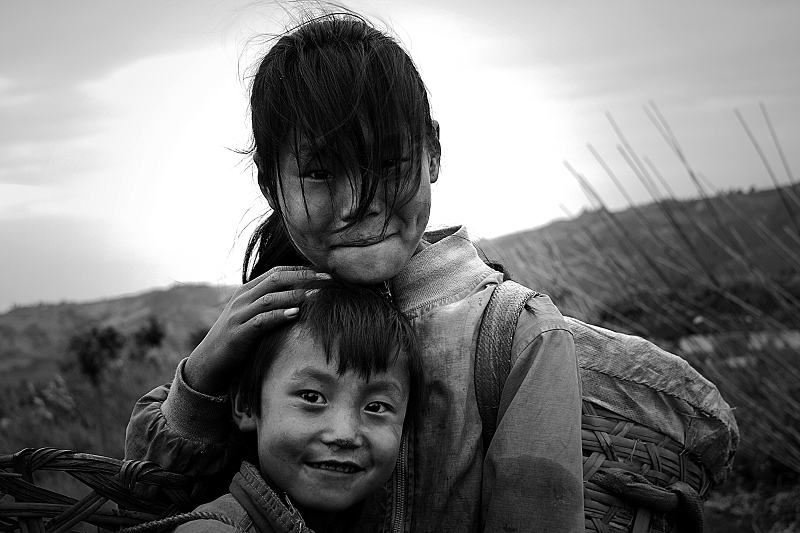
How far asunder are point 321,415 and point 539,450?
0.47 meters

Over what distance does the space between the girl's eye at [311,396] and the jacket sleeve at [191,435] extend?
1.26 feet

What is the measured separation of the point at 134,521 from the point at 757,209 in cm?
745

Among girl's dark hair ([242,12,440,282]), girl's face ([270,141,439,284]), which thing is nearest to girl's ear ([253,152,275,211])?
girl's dark hair ([242,12,440,282])

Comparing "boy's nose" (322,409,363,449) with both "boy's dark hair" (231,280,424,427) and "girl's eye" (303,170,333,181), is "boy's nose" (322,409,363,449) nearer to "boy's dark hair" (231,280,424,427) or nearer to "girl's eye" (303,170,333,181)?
"boy's dark hair" (231,280,424,427)

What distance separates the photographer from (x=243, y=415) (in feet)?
6.12

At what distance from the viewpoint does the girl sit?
1.73m

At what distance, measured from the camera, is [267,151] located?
1906 millimetres

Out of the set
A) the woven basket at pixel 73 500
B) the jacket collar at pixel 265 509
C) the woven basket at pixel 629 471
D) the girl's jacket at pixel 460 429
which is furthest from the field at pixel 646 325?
the woven basket at pixel 73 500

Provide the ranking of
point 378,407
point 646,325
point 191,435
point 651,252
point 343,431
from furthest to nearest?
point 651,252
point 646,325
point 191,435
point 378,407
point 343,431

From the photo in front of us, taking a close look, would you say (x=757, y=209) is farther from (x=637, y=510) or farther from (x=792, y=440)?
(x=637, y=510)

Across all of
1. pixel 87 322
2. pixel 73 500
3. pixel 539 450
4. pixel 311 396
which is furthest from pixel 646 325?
pixel 87 322

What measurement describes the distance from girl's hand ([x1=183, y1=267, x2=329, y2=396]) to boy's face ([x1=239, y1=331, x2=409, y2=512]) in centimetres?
9

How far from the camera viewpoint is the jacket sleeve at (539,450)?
1699 millimetres

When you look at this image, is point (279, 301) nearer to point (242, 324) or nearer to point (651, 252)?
point (242, 324)
